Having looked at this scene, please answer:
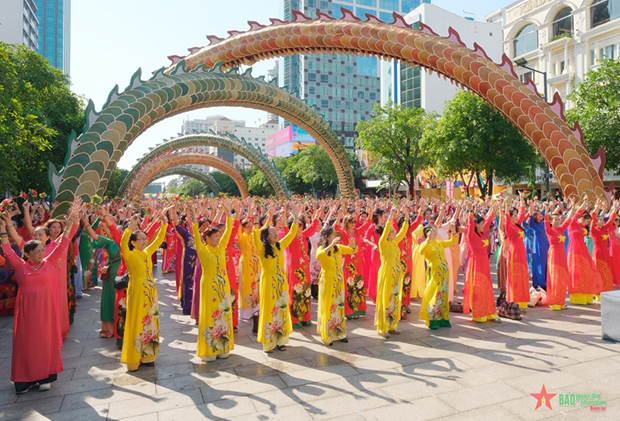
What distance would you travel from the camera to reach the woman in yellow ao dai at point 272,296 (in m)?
4.88

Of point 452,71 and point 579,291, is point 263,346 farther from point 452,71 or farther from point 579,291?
point 452,71

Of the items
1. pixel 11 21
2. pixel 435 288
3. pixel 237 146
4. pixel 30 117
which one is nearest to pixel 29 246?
pixel 435 288

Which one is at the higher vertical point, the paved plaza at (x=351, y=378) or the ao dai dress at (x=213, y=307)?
the ao dai dress at (x=213, y=307)

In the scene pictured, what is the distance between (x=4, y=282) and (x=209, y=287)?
3.94 meters

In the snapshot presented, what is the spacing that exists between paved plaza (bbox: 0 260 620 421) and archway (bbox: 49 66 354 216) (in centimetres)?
398

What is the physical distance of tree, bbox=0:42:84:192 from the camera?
1031cm

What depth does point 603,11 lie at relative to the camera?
26.7m

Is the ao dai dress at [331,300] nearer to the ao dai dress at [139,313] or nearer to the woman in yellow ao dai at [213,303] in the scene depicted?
the woman in yellow ao dai at [213,303]

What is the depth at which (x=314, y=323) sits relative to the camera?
244 inches

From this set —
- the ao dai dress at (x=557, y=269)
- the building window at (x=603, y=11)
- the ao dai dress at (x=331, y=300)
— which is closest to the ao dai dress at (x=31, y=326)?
the ao dai dress at (x=331, y=300)

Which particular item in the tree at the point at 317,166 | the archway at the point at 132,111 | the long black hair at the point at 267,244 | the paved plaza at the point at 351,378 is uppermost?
the tree at the point at 317,166

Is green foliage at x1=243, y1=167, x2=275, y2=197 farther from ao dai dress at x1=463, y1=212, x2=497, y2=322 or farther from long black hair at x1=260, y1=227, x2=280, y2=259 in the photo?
long black hair at x1=260, y1=227, x2=280, y2=259

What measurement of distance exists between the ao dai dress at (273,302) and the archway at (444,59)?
27.4 ft

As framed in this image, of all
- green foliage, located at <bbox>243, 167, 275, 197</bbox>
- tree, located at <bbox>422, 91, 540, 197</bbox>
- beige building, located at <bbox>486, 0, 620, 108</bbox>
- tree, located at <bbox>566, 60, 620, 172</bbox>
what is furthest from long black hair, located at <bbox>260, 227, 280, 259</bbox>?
green foliage, located at <bbox>243, 167, 275, 197</bbox>
